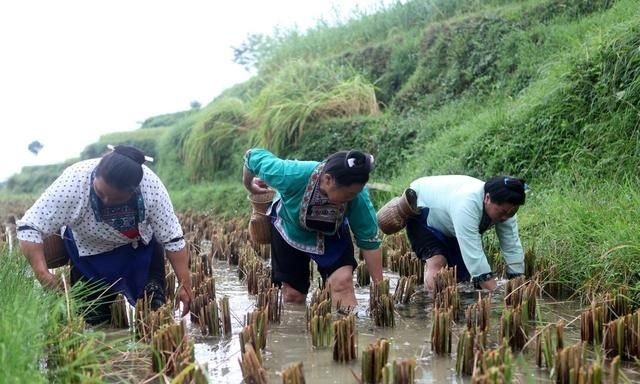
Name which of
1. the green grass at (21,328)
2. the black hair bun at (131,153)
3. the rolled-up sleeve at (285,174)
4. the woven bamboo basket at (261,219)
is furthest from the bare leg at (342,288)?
the green grass at (21,328)

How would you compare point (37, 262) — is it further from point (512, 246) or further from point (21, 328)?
point (512, 246)

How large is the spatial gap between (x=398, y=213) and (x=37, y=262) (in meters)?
2.66

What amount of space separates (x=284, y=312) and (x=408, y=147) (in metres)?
5.92

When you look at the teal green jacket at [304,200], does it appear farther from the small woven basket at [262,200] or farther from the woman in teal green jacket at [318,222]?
the small woven basket at [262,200]

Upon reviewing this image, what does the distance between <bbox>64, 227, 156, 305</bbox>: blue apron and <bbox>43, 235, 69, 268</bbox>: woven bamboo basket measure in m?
0.04

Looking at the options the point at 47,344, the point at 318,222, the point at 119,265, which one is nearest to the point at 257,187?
the point at 318,222

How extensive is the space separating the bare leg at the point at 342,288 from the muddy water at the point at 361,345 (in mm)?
104

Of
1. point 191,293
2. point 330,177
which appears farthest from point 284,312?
point 330,177

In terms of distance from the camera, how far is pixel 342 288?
4.65 m

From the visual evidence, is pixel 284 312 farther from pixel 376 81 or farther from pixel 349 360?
pixel 376 81

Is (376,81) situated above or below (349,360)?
above

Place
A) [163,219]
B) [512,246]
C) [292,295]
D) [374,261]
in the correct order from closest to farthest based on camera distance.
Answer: [163,219] < [374,261] < [512,246] < [292,295]

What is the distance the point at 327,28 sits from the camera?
16.6 meters

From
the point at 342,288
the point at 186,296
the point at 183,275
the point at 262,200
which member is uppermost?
the point at 262,200
